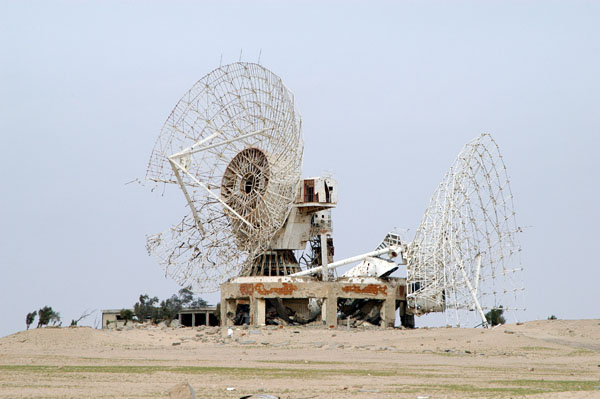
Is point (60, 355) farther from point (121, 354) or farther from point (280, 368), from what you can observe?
point (280, 368)

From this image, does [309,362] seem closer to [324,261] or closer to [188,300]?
[324,261]

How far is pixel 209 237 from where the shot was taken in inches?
2773

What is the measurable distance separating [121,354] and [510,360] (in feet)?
59.3

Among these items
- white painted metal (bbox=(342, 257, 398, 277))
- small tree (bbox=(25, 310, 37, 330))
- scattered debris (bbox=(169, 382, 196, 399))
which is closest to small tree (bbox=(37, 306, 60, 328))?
small tree (bbox=(25, 310, 37, 330))

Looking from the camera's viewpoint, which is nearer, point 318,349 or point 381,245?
point 318,349

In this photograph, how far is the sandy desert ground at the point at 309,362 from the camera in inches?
1136

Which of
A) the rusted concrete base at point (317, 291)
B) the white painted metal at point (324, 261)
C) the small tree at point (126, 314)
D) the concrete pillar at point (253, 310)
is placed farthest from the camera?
the small tree at point (126, 314)

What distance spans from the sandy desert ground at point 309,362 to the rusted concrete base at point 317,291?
4.24 m

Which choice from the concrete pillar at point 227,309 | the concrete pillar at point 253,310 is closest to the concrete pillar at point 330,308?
the concrete pillar at point 253,310

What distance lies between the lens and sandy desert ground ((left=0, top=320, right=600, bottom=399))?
28.8 meters

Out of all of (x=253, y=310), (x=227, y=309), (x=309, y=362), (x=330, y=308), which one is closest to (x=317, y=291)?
(x=330, y=308)

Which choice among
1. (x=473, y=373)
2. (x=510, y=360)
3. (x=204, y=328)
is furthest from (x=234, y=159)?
(x=473, y=373)

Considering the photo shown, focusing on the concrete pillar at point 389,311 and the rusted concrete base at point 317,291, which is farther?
the concrete pillar at point 389,311

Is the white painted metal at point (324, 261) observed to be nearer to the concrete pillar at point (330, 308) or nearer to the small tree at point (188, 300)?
the concrete pillar at point (330, 308)
